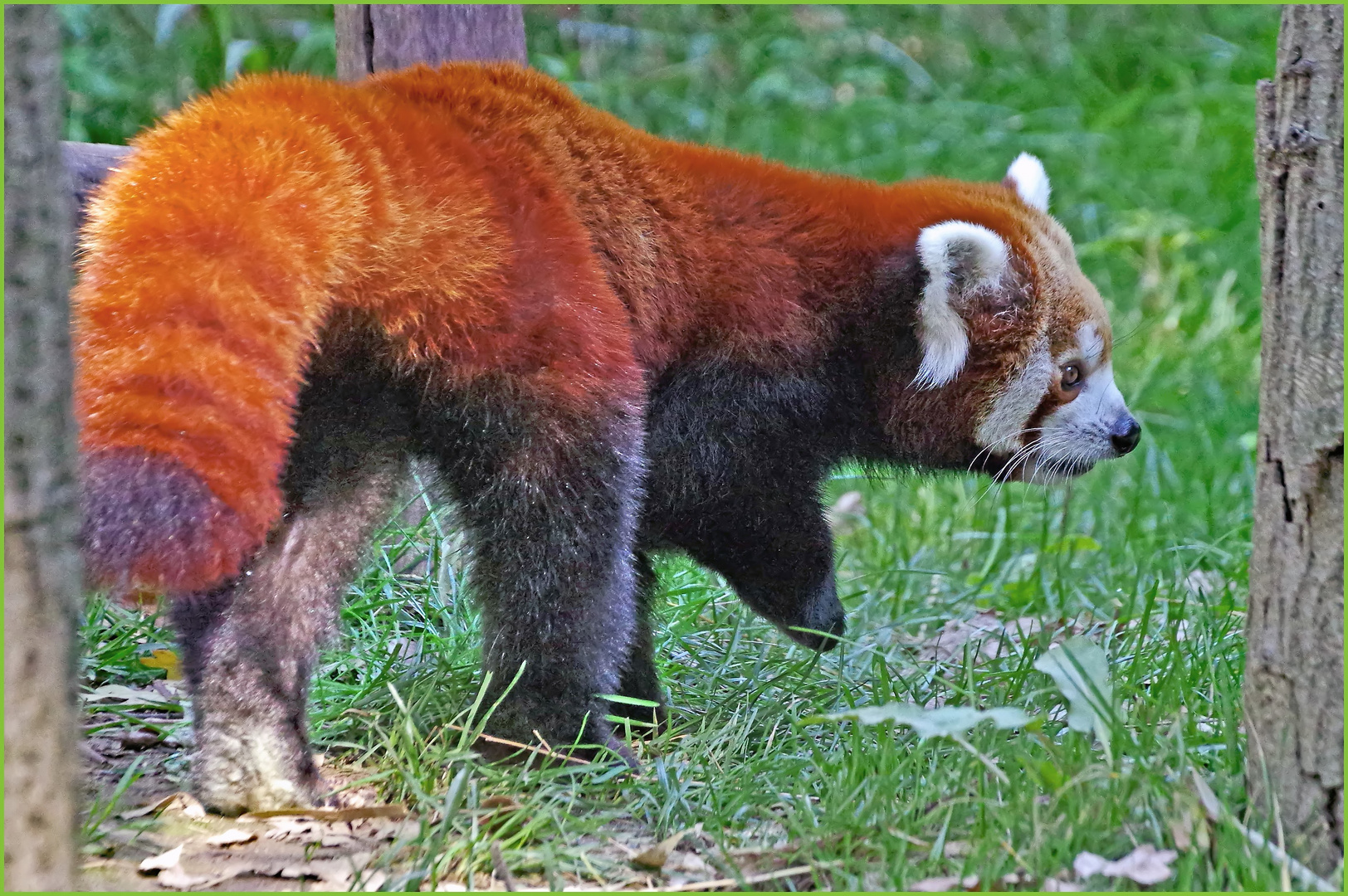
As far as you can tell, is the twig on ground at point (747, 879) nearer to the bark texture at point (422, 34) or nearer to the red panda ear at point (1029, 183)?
the red panda ear at point (1029, 183)

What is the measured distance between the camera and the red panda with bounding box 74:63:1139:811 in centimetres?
217

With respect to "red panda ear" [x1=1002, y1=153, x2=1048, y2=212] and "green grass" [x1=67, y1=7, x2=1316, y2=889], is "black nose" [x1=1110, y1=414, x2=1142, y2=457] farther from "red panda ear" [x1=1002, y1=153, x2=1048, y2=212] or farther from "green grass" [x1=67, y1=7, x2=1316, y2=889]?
"red panda ear" [x1=1002, y1=153, x2=1048, y2=212]

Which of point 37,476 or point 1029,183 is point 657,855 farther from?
point 1029,183

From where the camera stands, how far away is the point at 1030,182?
378 centimetres

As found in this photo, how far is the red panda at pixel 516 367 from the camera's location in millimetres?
2174

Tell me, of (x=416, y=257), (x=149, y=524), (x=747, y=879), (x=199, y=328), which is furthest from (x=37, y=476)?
(x=747, y=879)

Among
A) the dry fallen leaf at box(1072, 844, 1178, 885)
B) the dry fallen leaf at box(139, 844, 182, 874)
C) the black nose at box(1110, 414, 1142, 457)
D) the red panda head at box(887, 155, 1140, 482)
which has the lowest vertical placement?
the dry fallen leaf at box(139, 844, 182, 874)

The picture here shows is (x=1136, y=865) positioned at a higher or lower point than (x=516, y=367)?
lower

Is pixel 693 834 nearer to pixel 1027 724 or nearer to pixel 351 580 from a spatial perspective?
pixel 1027 724

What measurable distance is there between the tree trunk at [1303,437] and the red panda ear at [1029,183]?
1.61m

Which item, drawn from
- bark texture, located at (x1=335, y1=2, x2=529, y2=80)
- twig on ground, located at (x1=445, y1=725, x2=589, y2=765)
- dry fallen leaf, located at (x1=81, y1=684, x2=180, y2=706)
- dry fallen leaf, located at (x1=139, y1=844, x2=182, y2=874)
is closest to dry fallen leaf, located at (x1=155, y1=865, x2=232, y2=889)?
dry fallen leaf, located at (x1=139, y1=844, x2=182, y2=874)

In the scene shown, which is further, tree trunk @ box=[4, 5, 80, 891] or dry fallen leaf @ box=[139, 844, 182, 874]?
dry fallen leaf @ box=[139, 844, 182, 874]

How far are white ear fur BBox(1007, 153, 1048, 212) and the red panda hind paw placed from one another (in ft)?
8.45

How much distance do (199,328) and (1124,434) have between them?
7.99 feet
